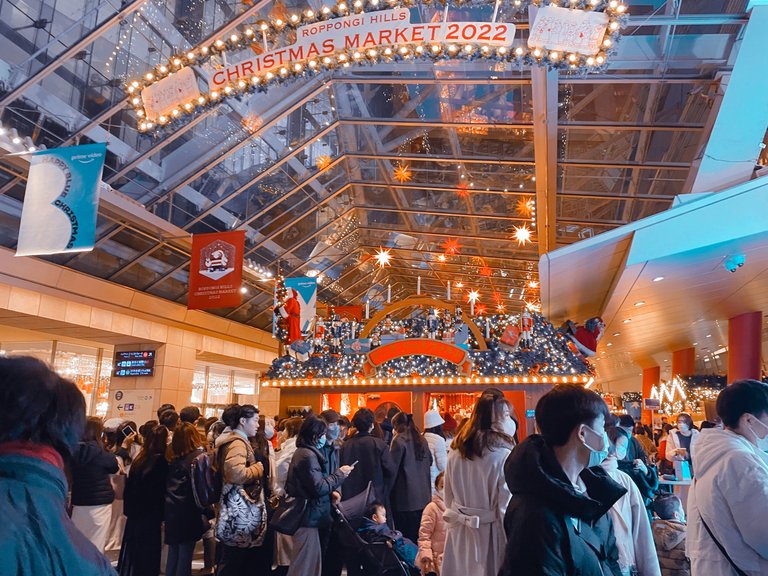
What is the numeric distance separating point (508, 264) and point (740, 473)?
671 inches

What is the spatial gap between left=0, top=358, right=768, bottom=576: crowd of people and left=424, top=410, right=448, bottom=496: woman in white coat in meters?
0.02

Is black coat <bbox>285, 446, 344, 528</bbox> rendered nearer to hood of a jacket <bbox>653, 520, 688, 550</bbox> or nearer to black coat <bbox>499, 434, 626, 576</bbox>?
hood of a jacket <bbox>653, 520, 688, 550</bbox>

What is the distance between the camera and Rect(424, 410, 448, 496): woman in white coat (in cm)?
660

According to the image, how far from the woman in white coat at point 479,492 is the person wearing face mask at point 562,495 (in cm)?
114

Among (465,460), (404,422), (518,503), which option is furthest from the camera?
(404,422)

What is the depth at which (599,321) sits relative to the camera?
1127 cm

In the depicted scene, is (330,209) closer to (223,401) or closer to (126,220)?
(126,220)

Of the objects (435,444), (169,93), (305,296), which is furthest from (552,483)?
(305,296)

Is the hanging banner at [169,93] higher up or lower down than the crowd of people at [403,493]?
higher up

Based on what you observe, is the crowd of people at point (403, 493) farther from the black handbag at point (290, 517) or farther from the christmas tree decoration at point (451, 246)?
the christmas tree decoration at point (451, 246)

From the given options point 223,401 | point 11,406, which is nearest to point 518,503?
point 11,406

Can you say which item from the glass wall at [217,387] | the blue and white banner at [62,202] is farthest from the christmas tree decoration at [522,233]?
the glass wall at [217,387]

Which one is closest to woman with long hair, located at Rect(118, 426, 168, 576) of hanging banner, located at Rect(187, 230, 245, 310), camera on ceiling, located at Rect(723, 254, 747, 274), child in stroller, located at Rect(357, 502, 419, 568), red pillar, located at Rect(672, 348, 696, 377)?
child in stroller, located at Rect(357, 502, 419, 568)

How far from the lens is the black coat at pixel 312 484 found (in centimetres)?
477
